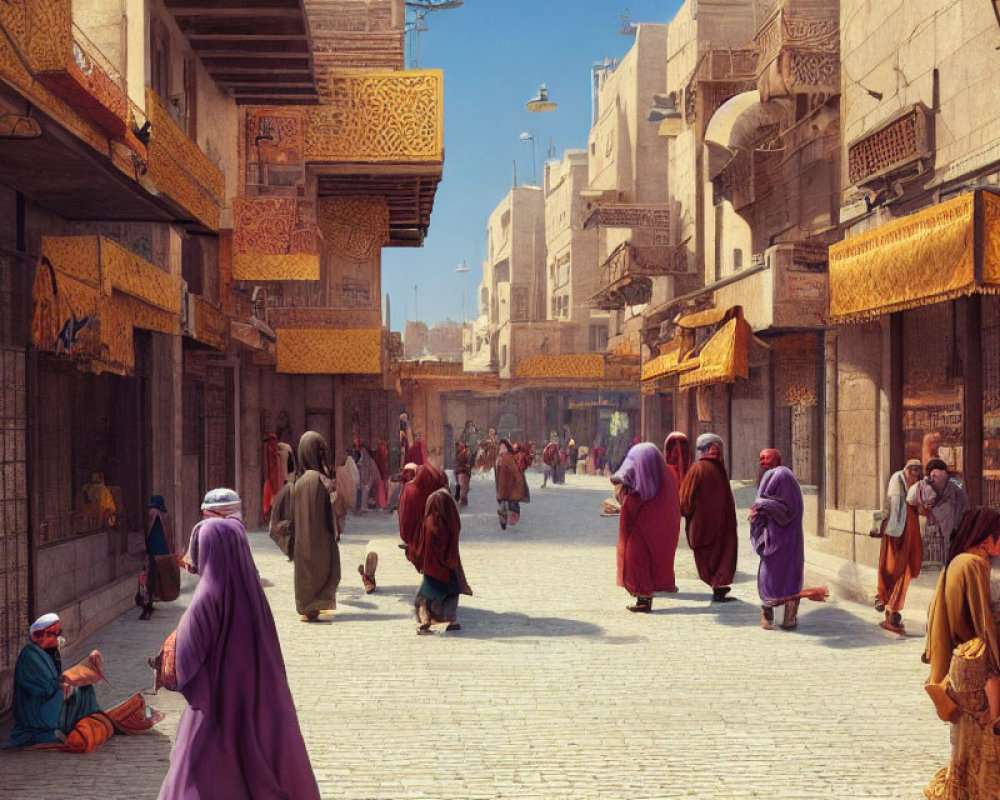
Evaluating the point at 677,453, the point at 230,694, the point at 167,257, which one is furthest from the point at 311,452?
the point at 230,694

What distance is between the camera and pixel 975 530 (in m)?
4.80

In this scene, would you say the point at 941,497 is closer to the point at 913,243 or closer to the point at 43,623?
the point at 913,243

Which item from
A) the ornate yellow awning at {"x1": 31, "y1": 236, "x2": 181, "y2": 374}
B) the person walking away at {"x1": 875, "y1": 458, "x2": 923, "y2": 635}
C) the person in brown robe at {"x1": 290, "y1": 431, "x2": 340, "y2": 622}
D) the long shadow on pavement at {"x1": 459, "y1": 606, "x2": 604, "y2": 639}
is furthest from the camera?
the person in brown robe at {"x1": 290, "y1": 431, "x2": 340, "y2": 622}

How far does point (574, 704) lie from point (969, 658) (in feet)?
9.80

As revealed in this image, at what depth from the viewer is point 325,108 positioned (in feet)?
63.6

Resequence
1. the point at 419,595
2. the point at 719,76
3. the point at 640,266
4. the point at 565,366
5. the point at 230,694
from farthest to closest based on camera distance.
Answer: the point at 565,366 → the point at 640,266 → the point at 719,76 → the point at 419,595 → the point at 230,694

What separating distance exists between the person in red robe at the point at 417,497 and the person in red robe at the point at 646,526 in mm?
1768

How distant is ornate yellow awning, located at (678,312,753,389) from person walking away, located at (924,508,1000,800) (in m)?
11.5

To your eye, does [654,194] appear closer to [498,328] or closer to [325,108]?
[325,108]

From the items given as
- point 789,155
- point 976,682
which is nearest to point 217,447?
point 789,155

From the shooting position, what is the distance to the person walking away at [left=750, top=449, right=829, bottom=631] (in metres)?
9.76

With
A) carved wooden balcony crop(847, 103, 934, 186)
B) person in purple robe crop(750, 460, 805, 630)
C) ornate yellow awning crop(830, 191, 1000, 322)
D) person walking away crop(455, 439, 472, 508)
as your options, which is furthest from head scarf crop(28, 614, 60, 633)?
person walking away crop(455, 439, 472, 508)

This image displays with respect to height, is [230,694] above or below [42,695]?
above

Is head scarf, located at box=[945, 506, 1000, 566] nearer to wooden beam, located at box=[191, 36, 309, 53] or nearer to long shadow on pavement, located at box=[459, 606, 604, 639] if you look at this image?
long shadow on pavement, located at box=[459, 606, 604, 639]
